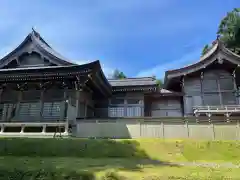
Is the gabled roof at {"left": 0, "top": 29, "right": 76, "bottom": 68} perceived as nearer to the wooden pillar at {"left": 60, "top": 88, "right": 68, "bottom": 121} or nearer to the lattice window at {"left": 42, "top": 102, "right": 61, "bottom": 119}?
the wooden pillar at {"left": 60, "top": 88, "right": 68, "bottom": 121}

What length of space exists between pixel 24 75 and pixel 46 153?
780 centimetres

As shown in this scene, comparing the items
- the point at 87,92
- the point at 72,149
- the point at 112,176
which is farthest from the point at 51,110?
the point at 112,176

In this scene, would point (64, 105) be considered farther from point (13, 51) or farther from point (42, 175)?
point (42, 175)

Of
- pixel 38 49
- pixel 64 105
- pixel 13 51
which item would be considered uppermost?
pixel 38 49

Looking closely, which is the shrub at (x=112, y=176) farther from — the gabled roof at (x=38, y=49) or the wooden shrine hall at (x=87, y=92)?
the gabled roof at (x=38, y=49)

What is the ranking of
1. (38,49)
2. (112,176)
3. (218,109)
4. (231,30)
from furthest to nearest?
1. (231,30)
2. (38,49)
3. (218,109)
4. (112,176)

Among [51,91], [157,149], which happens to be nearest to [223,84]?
[157,149]

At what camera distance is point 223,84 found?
22500 millimetres

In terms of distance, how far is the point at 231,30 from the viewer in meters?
47.0

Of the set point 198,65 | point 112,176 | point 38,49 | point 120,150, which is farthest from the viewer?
point 198,65

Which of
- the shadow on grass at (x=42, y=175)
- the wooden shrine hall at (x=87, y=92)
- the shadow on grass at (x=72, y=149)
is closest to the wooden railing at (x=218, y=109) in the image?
the wooden shrine hall at (x=87, y=92)

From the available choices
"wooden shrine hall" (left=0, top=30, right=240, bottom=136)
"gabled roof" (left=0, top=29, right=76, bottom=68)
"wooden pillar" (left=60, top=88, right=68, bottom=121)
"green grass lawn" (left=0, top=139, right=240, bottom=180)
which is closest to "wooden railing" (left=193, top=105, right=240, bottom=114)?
"wooden shrine hall" (left=0, top=30, right=240, bottom=136)

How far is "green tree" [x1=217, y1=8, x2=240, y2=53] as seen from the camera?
4591 centimetres

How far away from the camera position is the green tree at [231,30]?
45.9 m
